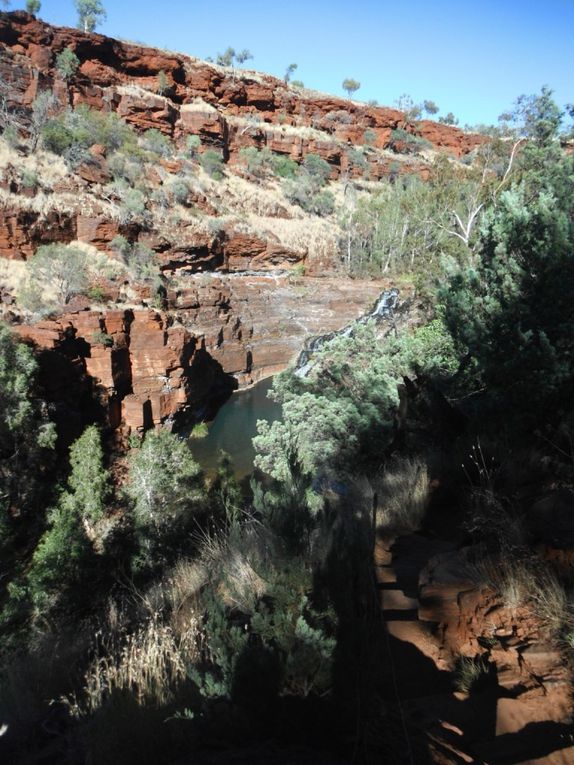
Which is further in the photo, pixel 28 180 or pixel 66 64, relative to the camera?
pixel 66 64

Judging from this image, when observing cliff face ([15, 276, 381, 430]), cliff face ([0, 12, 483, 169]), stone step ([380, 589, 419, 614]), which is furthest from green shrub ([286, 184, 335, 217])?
stone step ([380, 589, 419, 614])

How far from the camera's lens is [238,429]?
2023 cm

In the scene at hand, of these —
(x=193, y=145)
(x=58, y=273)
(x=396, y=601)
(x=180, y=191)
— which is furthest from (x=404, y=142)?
(x=396, y=601)

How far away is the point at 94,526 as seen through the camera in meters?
11.1

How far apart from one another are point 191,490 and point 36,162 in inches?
868

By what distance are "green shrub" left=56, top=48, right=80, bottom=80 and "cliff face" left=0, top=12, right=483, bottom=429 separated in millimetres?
540

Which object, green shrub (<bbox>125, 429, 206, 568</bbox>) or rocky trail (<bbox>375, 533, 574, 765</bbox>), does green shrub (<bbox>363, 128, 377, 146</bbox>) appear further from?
rocky trail (<bbox>375, 533, 574, 765</bbox>)

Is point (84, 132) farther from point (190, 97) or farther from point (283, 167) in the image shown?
point (283, 167)

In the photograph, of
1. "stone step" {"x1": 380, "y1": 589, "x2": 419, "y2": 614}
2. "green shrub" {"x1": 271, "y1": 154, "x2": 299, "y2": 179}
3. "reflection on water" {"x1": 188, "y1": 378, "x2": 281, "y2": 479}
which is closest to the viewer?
"stone step" {"x1": 380, "y1": 589, "x2": 419, "y2": 614}

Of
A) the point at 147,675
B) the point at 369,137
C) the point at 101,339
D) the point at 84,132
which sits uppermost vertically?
the point at 369,137

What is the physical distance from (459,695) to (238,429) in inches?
730

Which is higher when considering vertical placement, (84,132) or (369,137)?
(369,137)

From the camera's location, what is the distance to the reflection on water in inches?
673

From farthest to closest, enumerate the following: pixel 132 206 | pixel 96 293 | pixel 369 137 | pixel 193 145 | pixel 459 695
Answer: pixel 369 137, pixel 193 145, pixel 132 206, pixel 96 293, pixel 459 695
